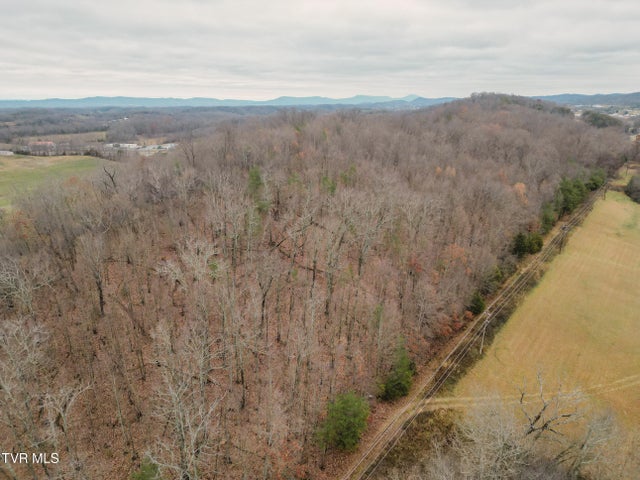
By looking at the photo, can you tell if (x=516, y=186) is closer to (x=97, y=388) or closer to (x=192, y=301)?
(x=192, y=301)

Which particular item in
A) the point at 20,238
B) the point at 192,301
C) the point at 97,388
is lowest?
the point at 97,388

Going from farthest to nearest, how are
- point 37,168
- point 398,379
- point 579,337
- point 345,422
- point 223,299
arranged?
point 37,168
point 579,337
point 398,379
point 223,299
point 345,422

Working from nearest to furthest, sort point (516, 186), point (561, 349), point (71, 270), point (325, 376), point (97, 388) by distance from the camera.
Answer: point (97, 388) < point (325, 376) < point (71, 270) < point (561, 349) < point (516, 186)

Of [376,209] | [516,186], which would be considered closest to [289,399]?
[376,209]

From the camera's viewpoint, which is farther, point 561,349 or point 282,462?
point 561,349

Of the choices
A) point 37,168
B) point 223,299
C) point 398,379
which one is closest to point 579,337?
point 398,379

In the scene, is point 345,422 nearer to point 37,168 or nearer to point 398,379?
point 398,379
